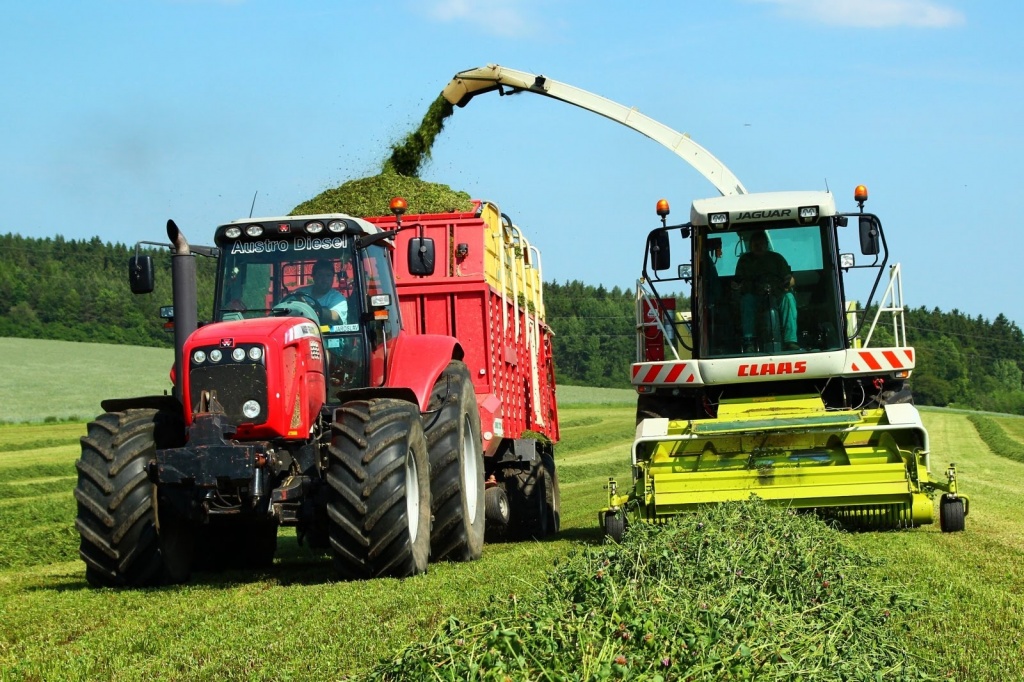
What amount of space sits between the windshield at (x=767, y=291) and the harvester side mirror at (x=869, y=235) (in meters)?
0.43

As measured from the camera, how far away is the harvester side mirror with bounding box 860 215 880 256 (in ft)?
35.9

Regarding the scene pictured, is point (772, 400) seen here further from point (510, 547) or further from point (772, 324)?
point (510, 547)

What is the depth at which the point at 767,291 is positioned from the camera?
1141 cm

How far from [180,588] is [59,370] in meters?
39.4

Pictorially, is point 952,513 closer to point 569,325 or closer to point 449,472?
point 449,472

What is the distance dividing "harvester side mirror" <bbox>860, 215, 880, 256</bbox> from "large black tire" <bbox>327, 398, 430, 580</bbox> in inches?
181

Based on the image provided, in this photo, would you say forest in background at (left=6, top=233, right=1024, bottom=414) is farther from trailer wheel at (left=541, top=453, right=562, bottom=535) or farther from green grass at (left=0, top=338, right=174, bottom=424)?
trailer wheel at (left=541, top=453, right=562, bottom=535)

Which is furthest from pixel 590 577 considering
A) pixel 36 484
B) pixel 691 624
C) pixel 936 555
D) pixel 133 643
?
pixel 36 484

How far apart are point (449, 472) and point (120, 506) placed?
2.41m

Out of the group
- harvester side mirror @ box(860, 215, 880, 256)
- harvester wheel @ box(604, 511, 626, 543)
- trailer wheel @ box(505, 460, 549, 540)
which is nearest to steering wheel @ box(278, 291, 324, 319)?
harvester wheel @ box(604, 511, 626, 543)

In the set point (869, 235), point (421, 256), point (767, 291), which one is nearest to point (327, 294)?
point (421, 256)

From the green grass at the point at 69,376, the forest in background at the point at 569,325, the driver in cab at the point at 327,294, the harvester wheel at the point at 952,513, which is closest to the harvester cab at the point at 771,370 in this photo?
the harvester wheel at the point at 952,513

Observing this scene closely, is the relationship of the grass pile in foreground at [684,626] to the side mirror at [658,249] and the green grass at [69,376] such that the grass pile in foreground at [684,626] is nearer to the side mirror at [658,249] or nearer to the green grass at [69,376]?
the side mirror at [658,249]

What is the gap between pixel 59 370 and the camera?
45625 mm
